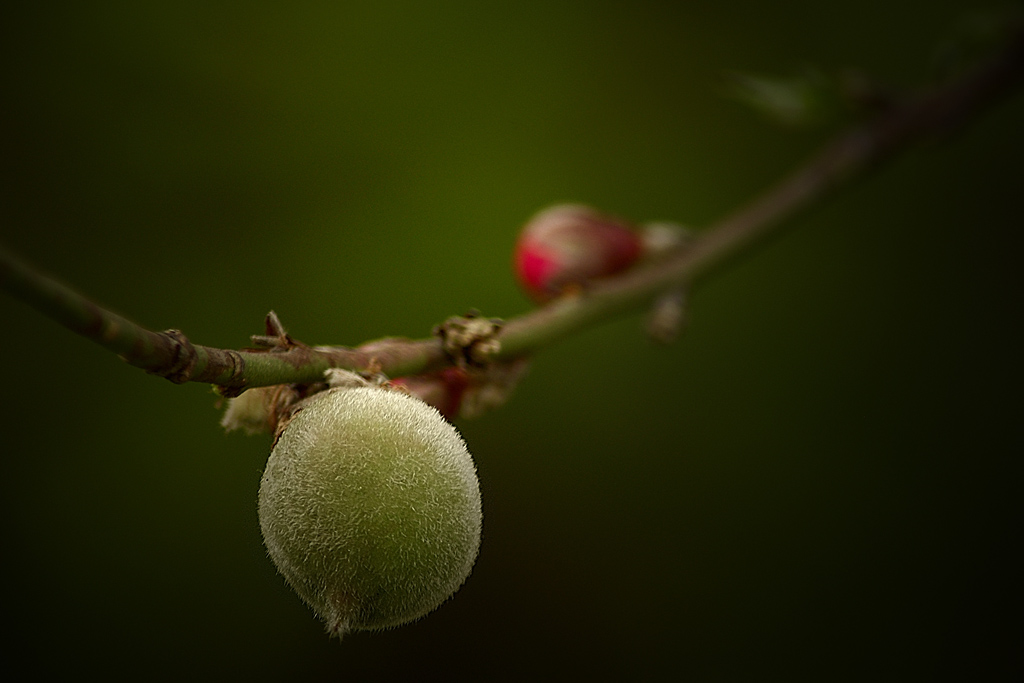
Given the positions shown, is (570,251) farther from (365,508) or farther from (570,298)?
(365,508)

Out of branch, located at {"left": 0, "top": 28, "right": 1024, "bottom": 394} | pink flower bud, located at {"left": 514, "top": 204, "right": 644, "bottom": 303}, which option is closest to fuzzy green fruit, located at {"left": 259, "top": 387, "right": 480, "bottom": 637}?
branch, located at {"left": 0, "top": 28, "right": 1024, "bottom": 394}

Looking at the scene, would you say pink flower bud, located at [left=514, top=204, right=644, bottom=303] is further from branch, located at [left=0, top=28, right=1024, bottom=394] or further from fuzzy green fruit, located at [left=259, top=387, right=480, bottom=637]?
fuzzy green fruit, located at [left=259, top=387, right=480, bottom=637]

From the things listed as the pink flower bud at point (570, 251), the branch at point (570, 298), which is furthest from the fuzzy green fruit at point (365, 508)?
A: the pink flower bud at point (570, 251)

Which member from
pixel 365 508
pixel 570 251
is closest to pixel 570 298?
pixel 570 251

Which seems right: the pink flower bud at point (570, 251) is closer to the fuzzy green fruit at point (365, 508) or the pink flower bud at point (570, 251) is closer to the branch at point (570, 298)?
the branch at point (570, 298)

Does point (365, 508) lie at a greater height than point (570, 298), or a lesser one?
lesser

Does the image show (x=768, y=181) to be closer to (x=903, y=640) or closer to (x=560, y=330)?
(x=903, y=640)
